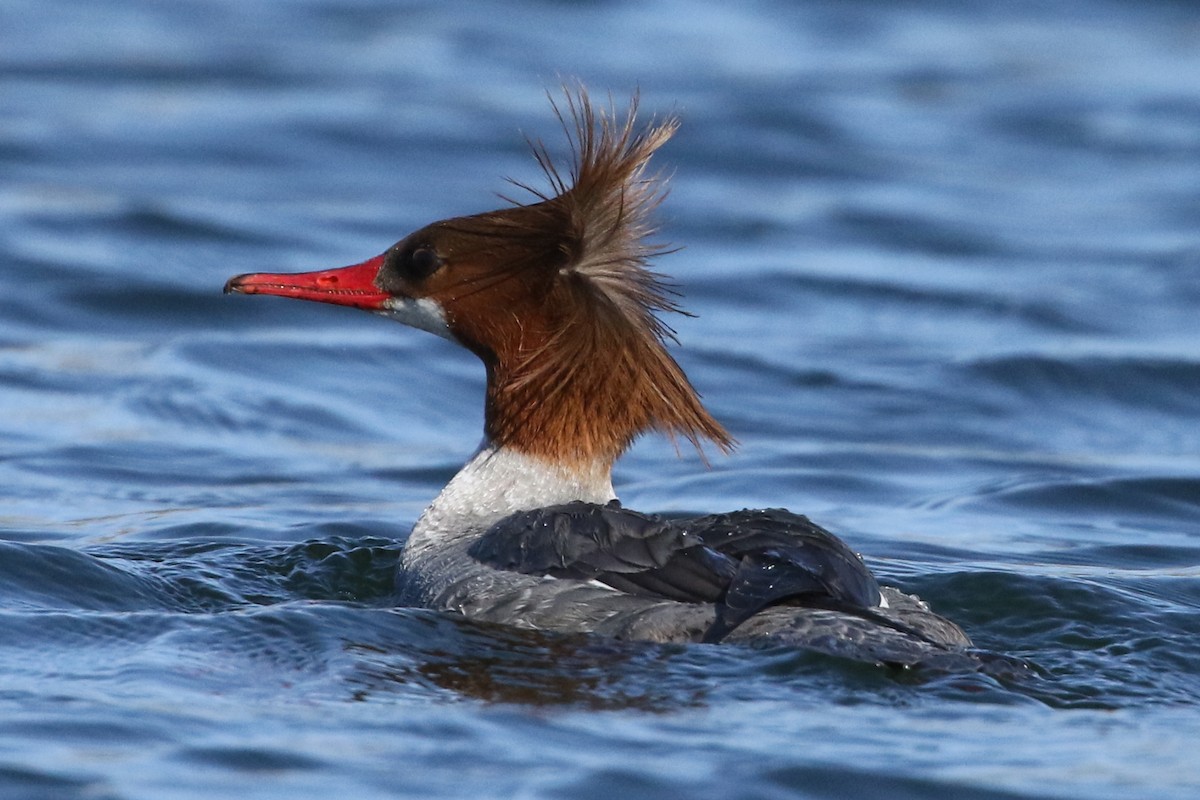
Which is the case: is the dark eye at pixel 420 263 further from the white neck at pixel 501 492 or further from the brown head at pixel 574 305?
the white neck at pixel 501 492

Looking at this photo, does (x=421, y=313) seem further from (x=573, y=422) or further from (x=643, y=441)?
(x=643, y=441)

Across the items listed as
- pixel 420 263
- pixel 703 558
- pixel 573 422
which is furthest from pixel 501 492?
pixel 703 558

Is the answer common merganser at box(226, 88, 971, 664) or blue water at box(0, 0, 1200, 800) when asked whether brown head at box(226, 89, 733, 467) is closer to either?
common merganser at box(226, 88, 971, 664)

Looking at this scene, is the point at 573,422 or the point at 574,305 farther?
the point at 573,422

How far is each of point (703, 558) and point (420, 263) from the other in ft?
5.95

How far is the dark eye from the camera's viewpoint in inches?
289

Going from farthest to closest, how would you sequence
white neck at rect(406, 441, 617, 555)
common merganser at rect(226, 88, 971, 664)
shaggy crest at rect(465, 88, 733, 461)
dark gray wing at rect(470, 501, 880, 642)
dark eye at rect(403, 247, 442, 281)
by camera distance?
dark eye at rect(403, 247, 442, 281)
white neck at rect(406, 441, 617, 555)
shaggy crest at rect(465, 88, 733, 461)
common merganser at rect(226, 88, 971, 664)
dark gray wing at rect(470, 501, 880, 642)

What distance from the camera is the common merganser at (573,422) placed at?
20.6ft

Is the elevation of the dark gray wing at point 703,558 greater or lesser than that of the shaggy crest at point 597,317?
lesser

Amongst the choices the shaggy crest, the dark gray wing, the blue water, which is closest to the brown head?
the shaggy crest

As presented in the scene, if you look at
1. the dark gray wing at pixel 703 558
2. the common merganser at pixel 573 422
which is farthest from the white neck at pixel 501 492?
the dark gray wing at pixel 703 558

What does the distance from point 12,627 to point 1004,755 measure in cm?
327

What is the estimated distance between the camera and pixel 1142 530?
9.32m

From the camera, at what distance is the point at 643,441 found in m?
10.9
